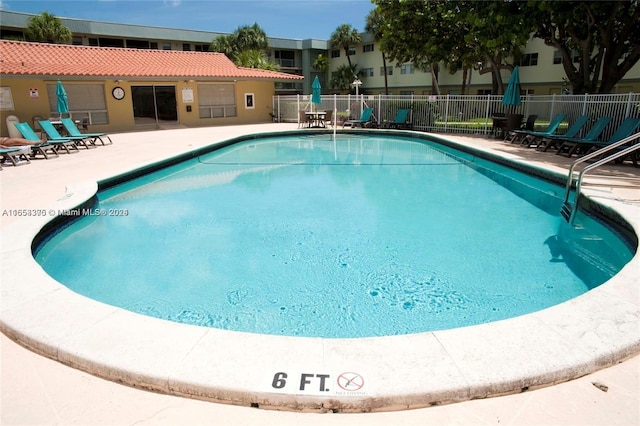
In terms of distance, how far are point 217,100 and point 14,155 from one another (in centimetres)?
1407

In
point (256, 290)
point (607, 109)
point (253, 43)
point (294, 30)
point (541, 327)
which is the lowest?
point (256, 290)

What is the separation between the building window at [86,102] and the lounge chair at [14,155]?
8580mm

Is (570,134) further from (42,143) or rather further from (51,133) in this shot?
(51,133)

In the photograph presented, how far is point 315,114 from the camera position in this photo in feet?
67.4

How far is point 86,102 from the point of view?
1902 centimetres

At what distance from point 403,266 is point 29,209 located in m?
5.64

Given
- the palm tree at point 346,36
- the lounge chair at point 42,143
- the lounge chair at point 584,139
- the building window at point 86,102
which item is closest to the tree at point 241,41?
the palm tree at point 346,36

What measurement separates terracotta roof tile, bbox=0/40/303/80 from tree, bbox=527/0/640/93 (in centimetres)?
1401

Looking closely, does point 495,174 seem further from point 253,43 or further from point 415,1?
point 253,43

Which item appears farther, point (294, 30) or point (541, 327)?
point (294, 30)

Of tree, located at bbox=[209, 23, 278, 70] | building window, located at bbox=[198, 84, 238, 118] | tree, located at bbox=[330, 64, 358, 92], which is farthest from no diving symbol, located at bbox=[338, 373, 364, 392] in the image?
tree, located at bbox=[330, 64, 358, 92]

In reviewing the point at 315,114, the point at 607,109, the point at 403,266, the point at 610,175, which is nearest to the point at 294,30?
the point at 315,114

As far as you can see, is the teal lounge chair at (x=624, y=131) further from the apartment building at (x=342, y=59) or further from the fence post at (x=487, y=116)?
the apartment building at (x=342, y=59)

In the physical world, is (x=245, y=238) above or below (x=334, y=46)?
below
